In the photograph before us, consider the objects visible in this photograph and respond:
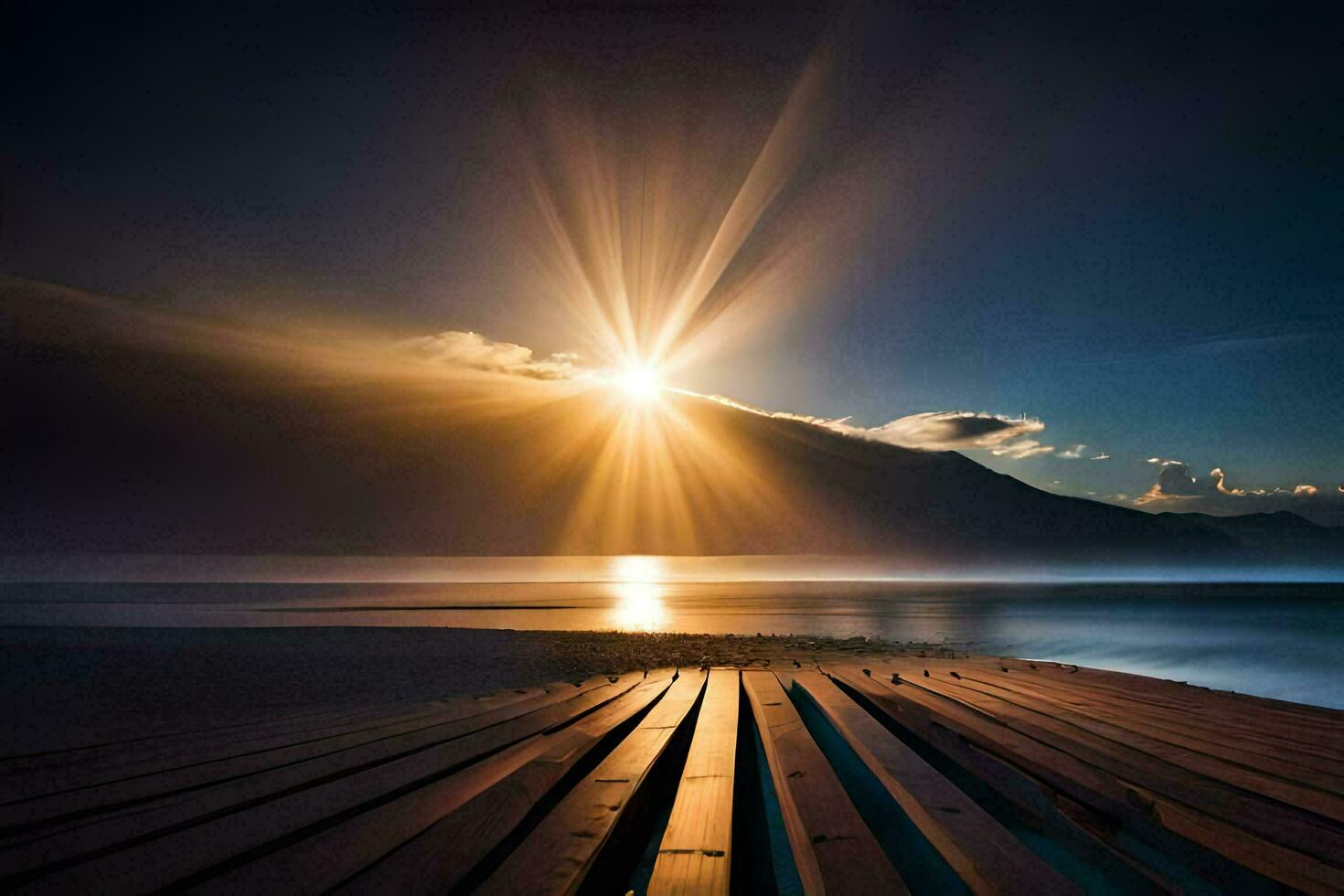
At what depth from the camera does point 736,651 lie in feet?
46.0

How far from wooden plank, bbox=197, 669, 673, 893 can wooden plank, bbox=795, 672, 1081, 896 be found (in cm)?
144

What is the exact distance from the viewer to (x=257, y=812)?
269 centimetres

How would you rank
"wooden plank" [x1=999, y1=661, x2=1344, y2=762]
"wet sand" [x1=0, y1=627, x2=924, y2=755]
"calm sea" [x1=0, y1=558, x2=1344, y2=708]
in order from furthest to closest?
"calm sea" [x1=0, y1=558, x2=1344, y2=708], "wet sand" [x1=0, y1=627, x2=924, y2=755], "wooden plank" [x1=999, y1=661, x2=1344, y2=762]

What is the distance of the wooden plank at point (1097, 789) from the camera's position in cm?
→ 222

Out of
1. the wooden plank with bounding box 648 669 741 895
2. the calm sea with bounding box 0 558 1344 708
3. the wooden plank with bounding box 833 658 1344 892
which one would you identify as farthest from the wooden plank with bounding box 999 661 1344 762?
the calm sea with bounding box 0 558 1344 708

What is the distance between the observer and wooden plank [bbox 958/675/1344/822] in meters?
3.01

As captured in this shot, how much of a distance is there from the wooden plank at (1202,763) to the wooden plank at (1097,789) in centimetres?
56

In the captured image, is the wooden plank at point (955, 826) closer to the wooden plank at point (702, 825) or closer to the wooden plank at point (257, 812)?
the wooden plank at point (702, 825)

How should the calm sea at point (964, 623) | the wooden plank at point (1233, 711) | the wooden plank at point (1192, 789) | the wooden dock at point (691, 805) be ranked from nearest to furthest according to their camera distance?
the wooden dock at point (691, 805) → the wooden plank at point (1192, 789) → the wooden plank at point (1233, 711) → the calm sea at point (964, 623)

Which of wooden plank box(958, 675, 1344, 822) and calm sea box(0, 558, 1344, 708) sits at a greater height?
wooden plank box(958, 675, 1344, 822)

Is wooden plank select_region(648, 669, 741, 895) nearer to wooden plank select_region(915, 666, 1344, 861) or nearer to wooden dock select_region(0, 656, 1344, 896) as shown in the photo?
wooden dock select_region(0, 656, 1344, 896)

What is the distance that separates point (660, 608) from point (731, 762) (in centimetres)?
3790

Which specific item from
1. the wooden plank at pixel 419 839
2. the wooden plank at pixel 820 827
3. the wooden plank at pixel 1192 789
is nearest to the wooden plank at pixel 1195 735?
the wooden plank at pixel 1192 789

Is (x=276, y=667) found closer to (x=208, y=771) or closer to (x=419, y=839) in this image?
(x=208, y=771)
